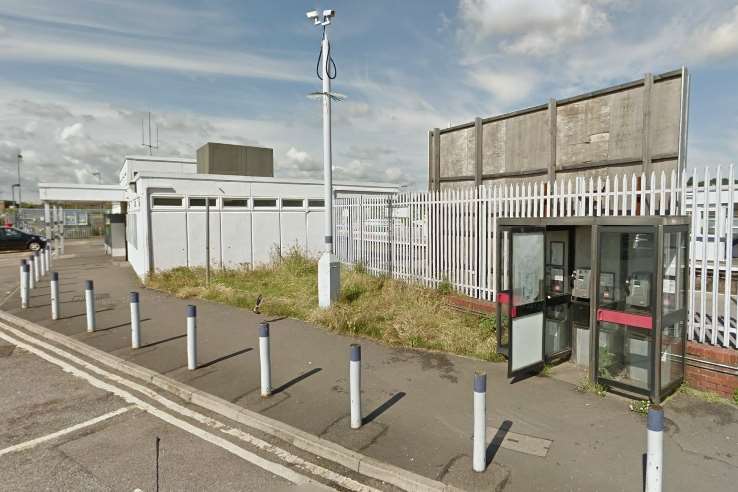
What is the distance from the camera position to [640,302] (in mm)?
5141

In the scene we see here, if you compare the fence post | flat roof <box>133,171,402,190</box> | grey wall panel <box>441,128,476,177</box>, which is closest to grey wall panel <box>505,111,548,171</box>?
grey wall panel <box>441,128,476,177</box>

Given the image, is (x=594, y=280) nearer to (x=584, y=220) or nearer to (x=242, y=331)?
(x=584, y=220)

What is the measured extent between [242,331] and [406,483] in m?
5.20

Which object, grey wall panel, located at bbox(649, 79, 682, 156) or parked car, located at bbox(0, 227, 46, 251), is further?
parked car, located at bbox(0, 227, 46, 251)

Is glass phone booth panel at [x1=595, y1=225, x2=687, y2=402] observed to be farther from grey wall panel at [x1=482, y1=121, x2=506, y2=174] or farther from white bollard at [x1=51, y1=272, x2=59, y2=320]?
white bollard at [x1=51, y1=272, x2=59, y2=320]

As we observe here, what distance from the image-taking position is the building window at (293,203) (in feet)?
54.4

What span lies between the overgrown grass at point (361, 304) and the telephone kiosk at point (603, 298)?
98 centimetres

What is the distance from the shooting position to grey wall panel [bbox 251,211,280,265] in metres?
15.8

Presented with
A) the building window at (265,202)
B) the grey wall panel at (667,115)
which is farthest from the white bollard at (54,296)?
the grey wall panel at (667,115)

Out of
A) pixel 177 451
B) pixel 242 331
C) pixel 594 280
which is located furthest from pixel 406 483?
pixel 242 331

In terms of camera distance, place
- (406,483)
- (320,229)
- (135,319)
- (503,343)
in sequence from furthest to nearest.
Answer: (320,229), (135,319), (503,343), (406,483)

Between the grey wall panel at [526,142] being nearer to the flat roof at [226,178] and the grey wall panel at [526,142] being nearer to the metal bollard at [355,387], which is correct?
the metal bollard at [355,387]

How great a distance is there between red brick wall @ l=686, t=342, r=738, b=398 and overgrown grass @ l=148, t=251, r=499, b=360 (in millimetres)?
2271

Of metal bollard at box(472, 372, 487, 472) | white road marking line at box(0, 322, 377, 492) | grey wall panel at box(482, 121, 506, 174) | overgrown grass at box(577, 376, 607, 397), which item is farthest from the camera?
grey wall panel at box(482, 121, 506, 174)
